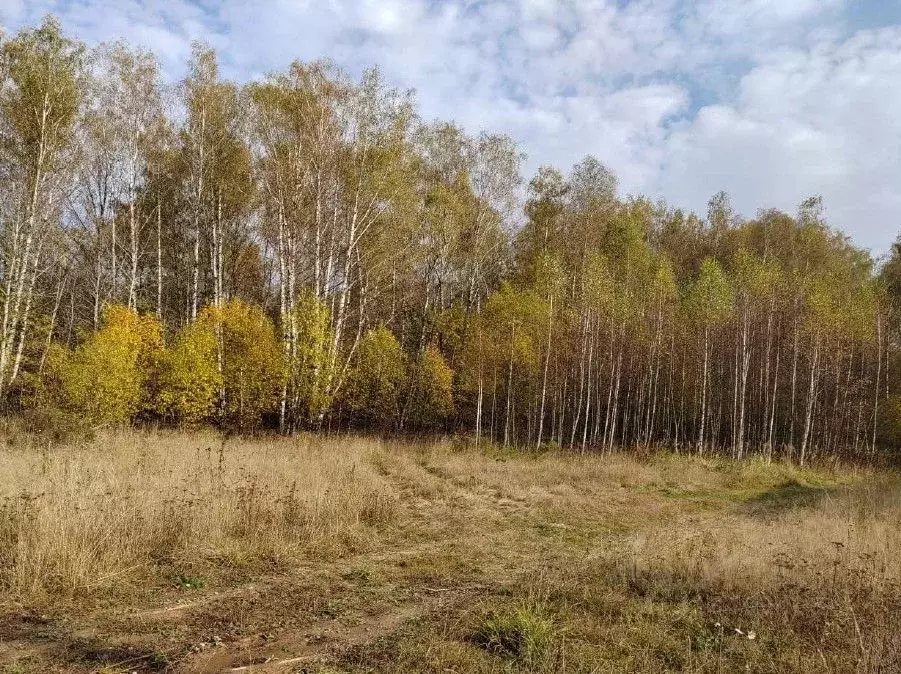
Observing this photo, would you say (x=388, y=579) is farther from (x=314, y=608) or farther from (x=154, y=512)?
(x=154, y=512)

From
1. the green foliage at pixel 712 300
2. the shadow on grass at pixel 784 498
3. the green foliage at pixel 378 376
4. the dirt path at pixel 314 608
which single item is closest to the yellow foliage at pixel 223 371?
the green foliage at pixel 378 376

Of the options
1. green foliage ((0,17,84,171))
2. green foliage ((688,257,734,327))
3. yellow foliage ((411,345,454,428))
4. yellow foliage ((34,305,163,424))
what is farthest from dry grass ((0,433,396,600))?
green foliage ((688,257,734,327))

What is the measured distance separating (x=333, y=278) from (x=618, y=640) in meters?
20.1

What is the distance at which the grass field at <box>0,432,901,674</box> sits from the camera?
14.1ft

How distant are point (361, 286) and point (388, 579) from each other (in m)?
20.0

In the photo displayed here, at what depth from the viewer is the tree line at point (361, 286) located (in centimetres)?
1838

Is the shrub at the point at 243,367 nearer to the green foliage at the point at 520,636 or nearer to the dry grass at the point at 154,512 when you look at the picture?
the dry grass at the point at 154,512

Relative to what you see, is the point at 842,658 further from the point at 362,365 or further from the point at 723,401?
the point at 723,401

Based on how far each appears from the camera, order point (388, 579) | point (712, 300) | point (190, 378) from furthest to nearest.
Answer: point (712, 300) → point (190, 378) → point (388, 579)

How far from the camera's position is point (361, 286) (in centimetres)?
2561

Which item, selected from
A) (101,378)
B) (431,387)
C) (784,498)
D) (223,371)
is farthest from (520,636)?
(431,387)

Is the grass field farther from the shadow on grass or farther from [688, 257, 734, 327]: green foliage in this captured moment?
[688, 257, 734, 327]: green foliage

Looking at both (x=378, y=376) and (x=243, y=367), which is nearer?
(x=243, y=367)

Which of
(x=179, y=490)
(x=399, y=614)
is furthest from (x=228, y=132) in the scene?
(x=399, y=614)
